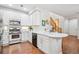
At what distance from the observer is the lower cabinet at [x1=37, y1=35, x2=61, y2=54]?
1607 mm

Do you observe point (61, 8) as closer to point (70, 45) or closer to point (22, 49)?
point (70, 45)

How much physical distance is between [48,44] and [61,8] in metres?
0.65

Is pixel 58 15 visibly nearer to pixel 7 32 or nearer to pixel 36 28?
pixel 36 28

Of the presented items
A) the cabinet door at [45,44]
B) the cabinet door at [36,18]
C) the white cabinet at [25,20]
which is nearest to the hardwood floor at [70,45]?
the cabinet door at [45,44]

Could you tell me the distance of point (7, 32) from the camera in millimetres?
1609

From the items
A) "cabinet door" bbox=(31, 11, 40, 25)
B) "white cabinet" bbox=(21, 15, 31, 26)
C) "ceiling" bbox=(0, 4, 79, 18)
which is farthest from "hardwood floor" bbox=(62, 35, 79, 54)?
"white cabinet" bbox=(21, 15, 31, 26)

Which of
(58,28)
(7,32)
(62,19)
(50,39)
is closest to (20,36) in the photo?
(7,32)

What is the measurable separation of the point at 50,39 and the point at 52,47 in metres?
0.14

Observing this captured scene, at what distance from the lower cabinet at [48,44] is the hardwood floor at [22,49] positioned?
0.34ft

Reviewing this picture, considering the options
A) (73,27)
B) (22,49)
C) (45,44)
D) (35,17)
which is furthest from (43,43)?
(73,27)

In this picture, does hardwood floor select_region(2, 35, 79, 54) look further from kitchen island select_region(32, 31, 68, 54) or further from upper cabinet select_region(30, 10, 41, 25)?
upper cabinet select_region(30, 10, 41, 25)

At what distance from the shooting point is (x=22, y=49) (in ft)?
5.33

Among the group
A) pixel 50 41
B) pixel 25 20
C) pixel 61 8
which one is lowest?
pixel 50 41
